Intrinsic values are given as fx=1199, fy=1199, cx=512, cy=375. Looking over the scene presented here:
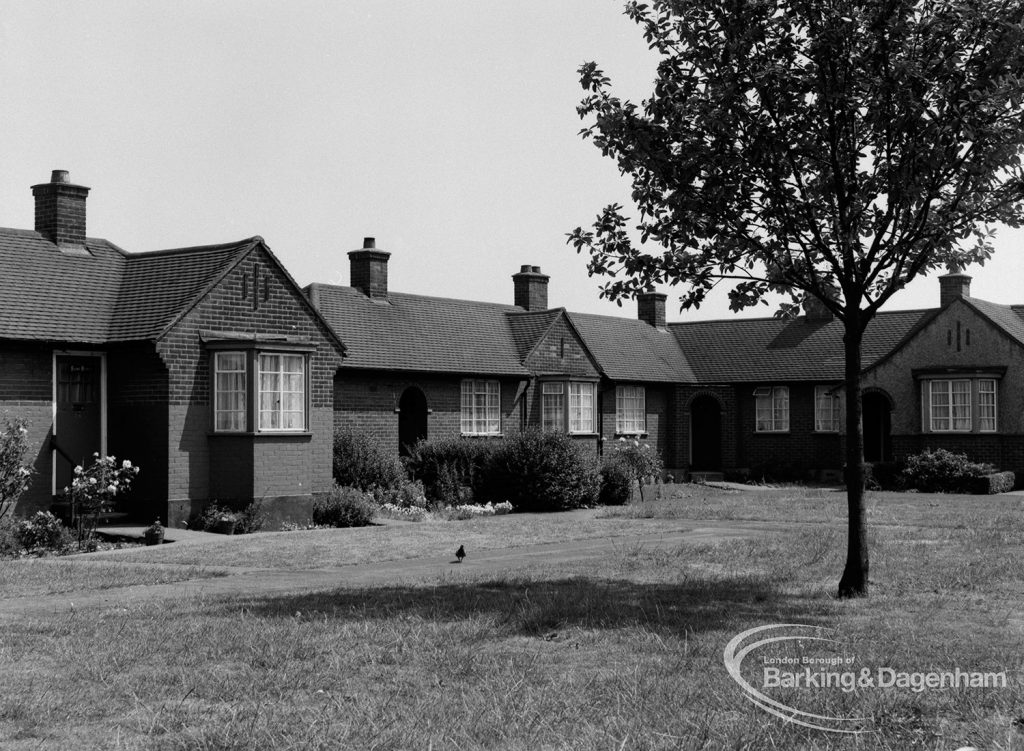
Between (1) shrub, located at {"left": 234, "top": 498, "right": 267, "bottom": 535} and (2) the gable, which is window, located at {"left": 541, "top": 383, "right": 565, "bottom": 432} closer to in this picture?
(2) the gable

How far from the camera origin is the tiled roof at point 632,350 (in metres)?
39.7

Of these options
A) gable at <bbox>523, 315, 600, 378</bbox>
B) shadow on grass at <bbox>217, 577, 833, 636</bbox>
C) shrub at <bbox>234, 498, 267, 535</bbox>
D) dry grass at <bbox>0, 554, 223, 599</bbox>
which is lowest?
dry grass at <bbox>0, 554, 223, 599</bbox>

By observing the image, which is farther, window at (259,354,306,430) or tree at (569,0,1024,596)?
window at (259,354,306,430)

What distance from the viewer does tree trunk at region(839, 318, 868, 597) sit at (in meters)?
12.8

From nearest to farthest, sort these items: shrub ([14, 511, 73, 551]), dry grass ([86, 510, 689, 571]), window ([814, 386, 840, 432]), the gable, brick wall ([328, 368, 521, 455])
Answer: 1. dry grass ([86, 510, 689, 571])
2. shrub ([14, 511, 73, 551])
3. brick wall ([328, 368, 521, 455])
4. the gable
5. window ([814, 386, 840, 432])

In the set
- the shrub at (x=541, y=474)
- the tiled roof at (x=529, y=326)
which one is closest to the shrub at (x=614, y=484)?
the shrub at (x=541, y=474)

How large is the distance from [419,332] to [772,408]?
15.1 meters

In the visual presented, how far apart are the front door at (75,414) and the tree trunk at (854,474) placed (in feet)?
49.1

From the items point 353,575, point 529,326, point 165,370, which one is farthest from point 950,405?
point 353,575

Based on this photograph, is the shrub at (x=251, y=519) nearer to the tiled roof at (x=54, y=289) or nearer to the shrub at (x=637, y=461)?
the tiled roof at (x=54, y=289)

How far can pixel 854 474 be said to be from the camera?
1302 cm

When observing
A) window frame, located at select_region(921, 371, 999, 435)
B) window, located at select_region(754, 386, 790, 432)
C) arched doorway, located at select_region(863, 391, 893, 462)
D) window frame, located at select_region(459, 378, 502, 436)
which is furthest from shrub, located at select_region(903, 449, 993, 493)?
window frame, located at select_region(459, 378, 502, 436)

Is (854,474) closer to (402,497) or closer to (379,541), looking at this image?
(379,541)

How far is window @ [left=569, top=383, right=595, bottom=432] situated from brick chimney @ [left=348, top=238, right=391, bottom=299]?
6.32m
